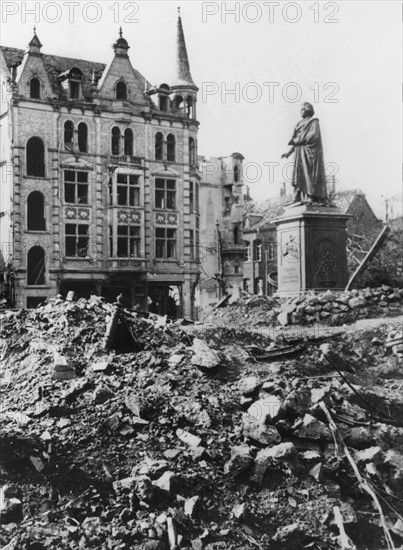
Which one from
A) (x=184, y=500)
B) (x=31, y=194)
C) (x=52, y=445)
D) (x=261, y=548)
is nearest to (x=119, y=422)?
(x=52, y=445)

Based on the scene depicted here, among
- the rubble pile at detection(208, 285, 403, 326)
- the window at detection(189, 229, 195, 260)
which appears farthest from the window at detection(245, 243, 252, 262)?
the rubble pile at detection(208, 285, 403, 326)

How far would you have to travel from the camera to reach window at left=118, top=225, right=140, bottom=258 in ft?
116

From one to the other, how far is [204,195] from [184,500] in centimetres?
4048

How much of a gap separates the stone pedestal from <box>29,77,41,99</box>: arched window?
2065 centimetres

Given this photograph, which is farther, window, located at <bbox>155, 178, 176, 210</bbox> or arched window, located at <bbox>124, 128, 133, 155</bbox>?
window, located at <bbox>155, 178, 176, 210</bbox>

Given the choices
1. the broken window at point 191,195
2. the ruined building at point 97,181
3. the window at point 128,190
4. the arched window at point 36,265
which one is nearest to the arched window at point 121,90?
the ruined building at point 97,181

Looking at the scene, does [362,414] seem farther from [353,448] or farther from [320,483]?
[320,483]

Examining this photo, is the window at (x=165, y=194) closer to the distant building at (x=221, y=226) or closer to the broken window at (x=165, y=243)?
the broken window at (x=165, y=243)

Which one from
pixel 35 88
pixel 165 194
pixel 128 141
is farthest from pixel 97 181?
pixel 35 88

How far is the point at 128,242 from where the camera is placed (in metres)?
35.2

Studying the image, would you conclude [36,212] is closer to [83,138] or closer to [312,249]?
[83,138]

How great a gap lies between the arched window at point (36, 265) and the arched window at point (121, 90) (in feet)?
32.2

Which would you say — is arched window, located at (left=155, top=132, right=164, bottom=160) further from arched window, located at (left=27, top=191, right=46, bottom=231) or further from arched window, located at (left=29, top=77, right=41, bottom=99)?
arched window, located at (left=27, top=191, right=46, bottom=231)

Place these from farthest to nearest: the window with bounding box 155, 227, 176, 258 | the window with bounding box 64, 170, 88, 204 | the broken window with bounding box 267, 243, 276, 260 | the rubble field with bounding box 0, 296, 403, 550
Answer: the broken window with bounding box 267, 243, 276, 260 < the window with bounding box 155, 227, 176, 258 < the window with bounding box 64, 170, 88, 204 < the rubble field with bounding box 0, 296, 403, 550
